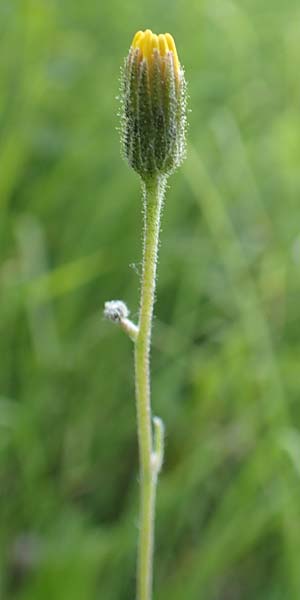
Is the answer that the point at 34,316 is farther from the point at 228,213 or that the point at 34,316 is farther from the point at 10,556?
the point at 228,213

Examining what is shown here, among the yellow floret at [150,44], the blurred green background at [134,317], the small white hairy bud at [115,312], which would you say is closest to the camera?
the yellow floret at [150,44]

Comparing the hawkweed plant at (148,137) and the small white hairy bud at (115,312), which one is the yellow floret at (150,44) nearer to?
the hawkweed plant at (148,137)

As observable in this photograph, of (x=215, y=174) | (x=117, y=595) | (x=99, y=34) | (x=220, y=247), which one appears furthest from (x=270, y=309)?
(x=99, y=34)

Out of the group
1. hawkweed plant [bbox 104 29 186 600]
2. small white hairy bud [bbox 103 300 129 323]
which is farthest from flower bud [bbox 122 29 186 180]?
small white hairy bud [bbox 103 300 129 323]

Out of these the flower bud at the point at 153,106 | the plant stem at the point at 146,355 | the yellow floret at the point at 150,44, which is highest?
the yellow floret at the point at 150,44

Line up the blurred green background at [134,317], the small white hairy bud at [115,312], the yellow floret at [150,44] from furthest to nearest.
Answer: the blurred green background at [134,317] < the small white hairy bud at [115,312] < the yellow floret at [150,44]

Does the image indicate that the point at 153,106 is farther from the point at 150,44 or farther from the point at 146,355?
the point at 146,355

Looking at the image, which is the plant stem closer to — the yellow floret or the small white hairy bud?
the small white hairy bud

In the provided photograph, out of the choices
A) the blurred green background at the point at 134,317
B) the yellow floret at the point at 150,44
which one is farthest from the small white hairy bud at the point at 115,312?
the blurred green background at the point at 134,317
